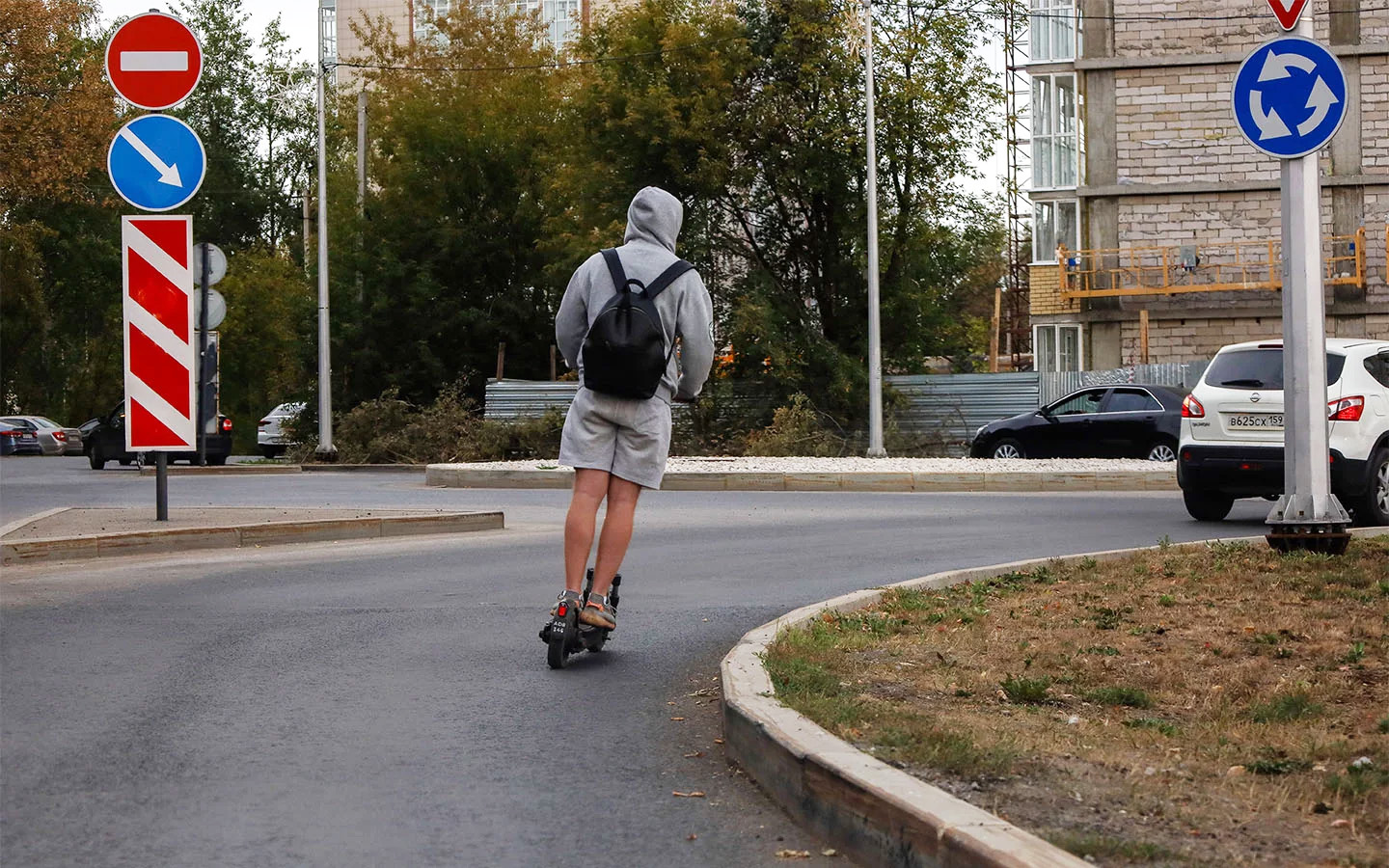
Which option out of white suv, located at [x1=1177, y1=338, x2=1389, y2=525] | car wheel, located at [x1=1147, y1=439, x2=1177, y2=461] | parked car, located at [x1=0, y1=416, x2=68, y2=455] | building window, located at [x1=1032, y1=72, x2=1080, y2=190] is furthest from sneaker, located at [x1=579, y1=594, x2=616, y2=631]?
parked car, located at [x1=0, y1=416, x2=68, y2=455]

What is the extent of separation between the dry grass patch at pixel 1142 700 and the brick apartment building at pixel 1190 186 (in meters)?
32.8

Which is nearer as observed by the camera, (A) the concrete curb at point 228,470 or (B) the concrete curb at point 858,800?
(B) the concrete curb at point 858,800

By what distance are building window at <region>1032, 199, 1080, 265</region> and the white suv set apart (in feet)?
92.8

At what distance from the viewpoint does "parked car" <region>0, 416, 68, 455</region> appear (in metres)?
52.0

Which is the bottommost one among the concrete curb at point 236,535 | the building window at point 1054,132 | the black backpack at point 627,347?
the concrete curb at point 236,535

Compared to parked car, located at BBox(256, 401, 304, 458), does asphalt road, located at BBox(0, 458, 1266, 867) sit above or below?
below

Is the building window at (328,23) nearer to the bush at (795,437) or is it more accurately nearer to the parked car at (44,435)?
the parked car at (44,435)

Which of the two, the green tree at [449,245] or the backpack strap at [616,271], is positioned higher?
the green tree at [449,245]

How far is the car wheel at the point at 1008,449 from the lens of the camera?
26769mm

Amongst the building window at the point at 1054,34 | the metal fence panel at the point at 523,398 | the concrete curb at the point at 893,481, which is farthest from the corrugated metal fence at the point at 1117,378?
the building window at the point at 1054,34

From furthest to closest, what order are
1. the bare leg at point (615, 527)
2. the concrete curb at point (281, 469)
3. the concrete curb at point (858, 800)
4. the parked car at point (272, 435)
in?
the parked car at point (272, 435), the concrete curb at point (281, 469), the bare leg at point (615, 527), the concrete curb at point (858, 800)

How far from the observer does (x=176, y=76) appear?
12.7 m

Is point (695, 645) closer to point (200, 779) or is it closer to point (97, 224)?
point (200, 779)

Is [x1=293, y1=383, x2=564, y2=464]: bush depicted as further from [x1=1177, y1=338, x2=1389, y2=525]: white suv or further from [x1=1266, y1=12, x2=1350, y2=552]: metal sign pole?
[x1=1266, y1=12, x2=1350, y2=552]: metal sign pole
